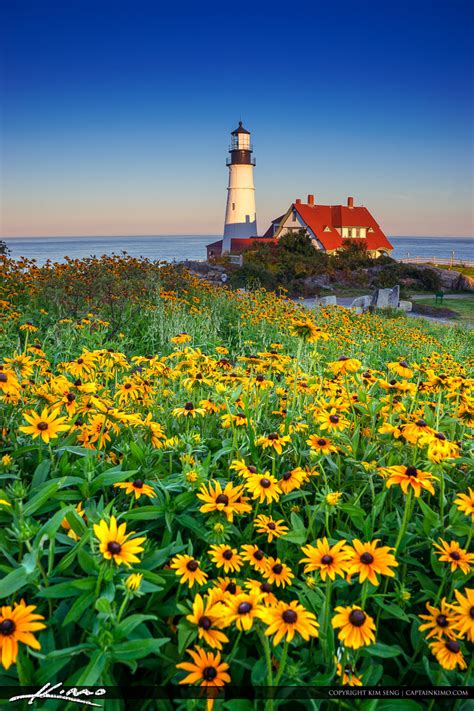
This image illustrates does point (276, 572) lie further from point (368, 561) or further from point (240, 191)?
point (240, 191)

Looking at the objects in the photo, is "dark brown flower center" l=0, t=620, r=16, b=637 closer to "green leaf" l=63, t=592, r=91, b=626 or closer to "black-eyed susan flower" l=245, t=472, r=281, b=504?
"green leaf" l=63, t=592, r=91, b=626

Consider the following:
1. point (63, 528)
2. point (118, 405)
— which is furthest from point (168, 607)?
point (118, 405)

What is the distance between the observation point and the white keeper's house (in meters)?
Result: 32.2

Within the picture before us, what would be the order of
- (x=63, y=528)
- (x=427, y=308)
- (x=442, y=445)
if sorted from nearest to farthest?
(x=63, y=528) < (x=442, y=445) < (x=427, y=308)

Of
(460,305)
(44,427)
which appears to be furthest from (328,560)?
(460,305)

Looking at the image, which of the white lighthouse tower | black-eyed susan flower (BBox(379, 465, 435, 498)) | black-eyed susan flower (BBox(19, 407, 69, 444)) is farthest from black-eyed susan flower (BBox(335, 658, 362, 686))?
the white lighthouse tower

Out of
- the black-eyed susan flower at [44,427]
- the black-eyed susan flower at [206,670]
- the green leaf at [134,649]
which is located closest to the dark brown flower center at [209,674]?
the black-eyed susan flower at [206,670]

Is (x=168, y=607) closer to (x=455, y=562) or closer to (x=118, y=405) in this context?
(x=455, y=562)

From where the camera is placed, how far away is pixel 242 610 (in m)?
1.03

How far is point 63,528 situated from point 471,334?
34.3 ft

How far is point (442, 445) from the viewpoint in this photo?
1.61m

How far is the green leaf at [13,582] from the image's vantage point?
1116 mm

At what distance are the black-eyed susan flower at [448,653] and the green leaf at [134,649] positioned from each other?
62 cm

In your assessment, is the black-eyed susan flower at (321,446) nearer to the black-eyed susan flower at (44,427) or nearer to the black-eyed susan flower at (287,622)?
the black-eyed susan flower at (287,622)
